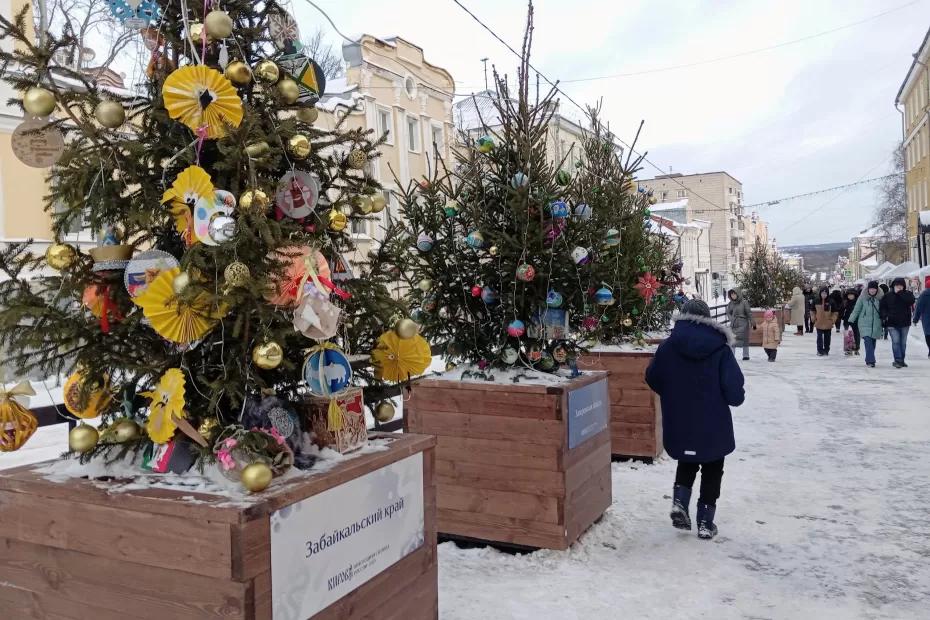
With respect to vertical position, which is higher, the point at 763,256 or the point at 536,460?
the point at 763,256

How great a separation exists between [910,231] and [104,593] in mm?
48180

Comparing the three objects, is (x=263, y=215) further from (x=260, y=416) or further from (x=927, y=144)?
(x=927, y=144)

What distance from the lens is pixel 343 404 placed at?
2.79 meters

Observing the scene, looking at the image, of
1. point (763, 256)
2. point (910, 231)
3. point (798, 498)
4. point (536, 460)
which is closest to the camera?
point (536, 460)

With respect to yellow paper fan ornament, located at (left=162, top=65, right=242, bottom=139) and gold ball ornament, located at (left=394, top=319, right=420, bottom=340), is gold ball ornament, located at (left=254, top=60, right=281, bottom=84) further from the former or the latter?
gold ball ornament, located at (left=394, top=319, right=420, bottom=340)

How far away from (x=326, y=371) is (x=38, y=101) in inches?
51.5

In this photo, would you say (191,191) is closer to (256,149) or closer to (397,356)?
(256,149)

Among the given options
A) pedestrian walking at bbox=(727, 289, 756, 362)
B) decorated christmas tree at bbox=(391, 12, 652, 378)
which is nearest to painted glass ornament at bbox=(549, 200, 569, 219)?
decorated christmas tree at bbox=(391, 12, 652, 378)

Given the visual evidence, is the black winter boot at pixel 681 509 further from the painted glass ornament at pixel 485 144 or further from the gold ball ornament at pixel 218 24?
the gold ball ornament at pixel 218 24

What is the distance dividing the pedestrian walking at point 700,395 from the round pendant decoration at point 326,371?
2.71 meters

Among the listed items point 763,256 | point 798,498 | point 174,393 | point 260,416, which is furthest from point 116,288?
point 763,256

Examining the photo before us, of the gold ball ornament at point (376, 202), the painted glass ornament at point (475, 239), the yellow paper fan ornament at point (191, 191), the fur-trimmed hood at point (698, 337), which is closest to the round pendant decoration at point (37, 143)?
the yellow paper fan ornament at point (191, 191)

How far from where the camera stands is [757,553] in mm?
4492

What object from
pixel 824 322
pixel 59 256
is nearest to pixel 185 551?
pixel 59 256
